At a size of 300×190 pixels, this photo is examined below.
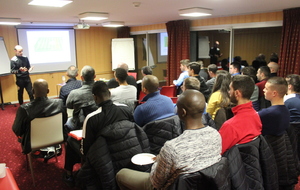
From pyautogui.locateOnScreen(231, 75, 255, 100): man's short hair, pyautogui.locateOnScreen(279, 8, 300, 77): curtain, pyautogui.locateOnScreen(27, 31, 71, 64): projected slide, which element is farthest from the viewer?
pyautogui.locateOnScreen(27, 31, 71, 64): projected slide

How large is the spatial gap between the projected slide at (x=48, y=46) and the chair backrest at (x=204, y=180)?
7.42m

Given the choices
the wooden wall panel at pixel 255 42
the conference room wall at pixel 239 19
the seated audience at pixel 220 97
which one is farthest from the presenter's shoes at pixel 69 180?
the wooden wall panel at pixel 255 42

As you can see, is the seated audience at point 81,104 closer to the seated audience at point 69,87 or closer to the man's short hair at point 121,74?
the man's short hair at point 121,74

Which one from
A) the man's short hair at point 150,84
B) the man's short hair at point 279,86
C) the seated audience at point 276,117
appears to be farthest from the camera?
the man's short hair at point 150,84

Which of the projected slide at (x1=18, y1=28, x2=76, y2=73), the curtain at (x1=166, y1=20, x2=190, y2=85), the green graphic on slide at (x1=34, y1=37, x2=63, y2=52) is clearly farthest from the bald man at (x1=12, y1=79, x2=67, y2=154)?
the green graphic on slide at (x1=34, y1=37, x2=63, y2=52)

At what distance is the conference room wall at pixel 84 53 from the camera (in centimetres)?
716

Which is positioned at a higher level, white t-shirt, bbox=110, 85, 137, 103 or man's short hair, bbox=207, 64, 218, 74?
man's short hair, bbox=207, 64, 218, 74

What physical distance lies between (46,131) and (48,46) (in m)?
5.65

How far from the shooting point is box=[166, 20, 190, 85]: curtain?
22.6 ft

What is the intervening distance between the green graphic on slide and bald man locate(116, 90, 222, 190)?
7.29 meters

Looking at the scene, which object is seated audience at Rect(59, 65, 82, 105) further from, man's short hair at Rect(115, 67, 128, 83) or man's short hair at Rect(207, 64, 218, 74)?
man's short hair at Rect(207, 64, 218, 74)

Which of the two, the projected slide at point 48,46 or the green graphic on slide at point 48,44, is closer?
the projected slide at point 48,46

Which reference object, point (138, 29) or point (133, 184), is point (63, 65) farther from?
point (133, 184)

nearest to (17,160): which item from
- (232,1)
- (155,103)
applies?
(155,103)
